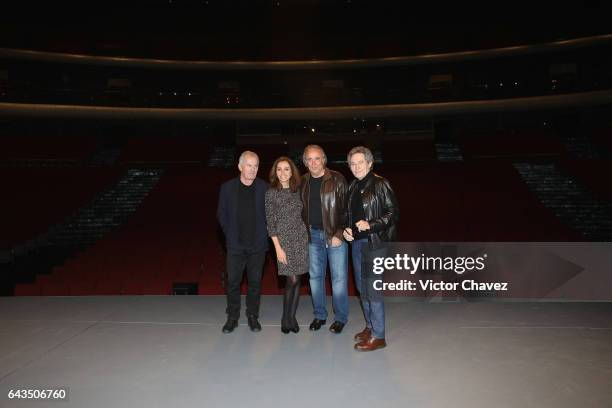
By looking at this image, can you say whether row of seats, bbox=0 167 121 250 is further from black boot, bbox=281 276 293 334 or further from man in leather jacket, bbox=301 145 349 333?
→ man in leather jacket, bbox=301 145 349 333

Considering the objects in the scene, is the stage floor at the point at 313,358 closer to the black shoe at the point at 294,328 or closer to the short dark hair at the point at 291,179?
the black shoe at the point at 294,328

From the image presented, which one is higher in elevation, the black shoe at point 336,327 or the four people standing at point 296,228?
the four people standing at point 296,228

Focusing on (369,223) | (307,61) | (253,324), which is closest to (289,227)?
(369,223)

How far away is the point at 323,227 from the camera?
2738mm

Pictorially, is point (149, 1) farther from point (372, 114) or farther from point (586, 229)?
point (586, 229)

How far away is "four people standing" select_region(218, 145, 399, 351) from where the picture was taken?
2605 mm

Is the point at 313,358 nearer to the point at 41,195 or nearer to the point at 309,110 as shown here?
the point at 41,195

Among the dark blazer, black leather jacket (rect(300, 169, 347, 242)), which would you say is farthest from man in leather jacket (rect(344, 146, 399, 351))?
the dark blazer

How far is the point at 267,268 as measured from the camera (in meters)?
5.24

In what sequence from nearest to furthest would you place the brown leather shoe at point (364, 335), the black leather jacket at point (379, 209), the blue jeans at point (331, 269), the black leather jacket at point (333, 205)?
the black leather jacket at point (379, 209), the brown leather shoe at point (364, 335), the black leather jacket at point (333, 205), the blue jeans at point (331, 269)

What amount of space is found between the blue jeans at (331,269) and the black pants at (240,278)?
15.0 inches

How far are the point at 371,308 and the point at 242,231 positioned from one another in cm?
102

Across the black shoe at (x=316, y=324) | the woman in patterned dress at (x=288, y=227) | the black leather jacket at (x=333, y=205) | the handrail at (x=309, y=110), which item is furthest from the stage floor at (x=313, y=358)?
the handrail at (x=309, y=110)

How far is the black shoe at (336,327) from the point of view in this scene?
9.08ft
